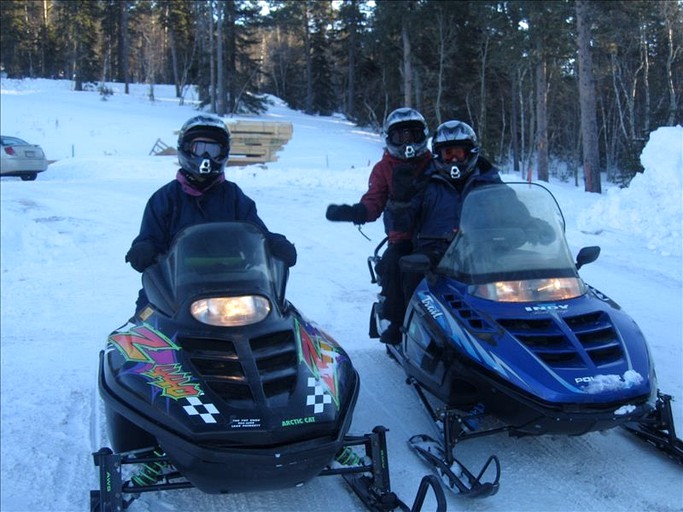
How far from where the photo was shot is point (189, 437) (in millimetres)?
2713

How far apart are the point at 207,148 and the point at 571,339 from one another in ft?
8.40

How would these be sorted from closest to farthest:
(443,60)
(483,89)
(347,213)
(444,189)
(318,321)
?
(444,189) → (347,213) → (318,321) → (443,60) → (483,89)

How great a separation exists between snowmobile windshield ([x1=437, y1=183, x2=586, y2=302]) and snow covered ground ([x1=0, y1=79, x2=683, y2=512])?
1.02 m

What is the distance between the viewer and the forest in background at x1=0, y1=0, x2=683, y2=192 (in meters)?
25.7

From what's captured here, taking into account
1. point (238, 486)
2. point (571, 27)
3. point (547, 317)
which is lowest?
point (238, 486)

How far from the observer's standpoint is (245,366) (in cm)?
296

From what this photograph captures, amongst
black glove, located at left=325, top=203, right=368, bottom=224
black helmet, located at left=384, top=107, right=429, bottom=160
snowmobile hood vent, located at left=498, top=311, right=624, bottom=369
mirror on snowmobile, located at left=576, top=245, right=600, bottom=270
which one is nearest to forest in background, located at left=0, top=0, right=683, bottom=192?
black helmet, located at left=384, top=107, right=429, bottom=160

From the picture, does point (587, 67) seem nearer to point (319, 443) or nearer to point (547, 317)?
point (547, 317)

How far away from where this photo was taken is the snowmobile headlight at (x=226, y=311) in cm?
315

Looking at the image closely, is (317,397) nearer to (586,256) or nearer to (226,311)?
(226,311)

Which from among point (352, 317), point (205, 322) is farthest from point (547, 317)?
point (352, 317)

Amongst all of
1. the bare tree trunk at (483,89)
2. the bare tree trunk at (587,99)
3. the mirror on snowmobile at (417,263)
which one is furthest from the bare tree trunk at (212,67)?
the mirror on snowmobile at (417,263)

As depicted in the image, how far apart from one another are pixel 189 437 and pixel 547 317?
1.98 m

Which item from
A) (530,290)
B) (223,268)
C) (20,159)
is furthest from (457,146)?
(20,159)
